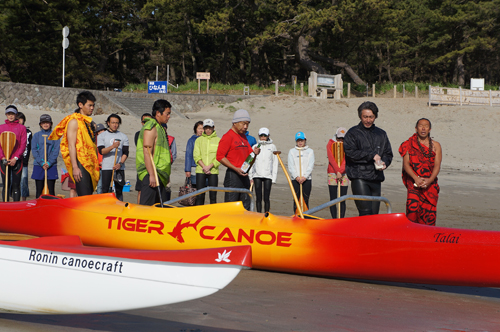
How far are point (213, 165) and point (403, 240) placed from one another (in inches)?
172

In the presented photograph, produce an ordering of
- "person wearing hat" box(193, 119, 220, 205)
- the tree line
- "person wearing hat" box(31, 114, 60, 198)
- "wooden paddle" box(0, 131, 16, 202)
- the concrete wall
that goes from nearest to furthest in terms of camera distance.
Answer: "person wearing hat" box(193, 119, 220, 205) → "wooden paddle" box(0, 131, 16, 202) → "person wearing hat" box(31, 114, 60, 198) → the concrete wall → the tree line

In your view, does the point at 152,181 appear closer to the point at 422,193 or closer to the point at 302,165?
the point at 422,193

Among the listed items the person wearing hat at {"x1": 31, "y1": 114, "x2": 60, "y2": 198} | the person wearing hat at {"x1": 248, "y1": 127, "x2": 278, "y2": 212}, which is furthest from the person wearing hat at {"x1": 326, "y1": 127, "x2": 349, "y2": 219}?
the person wearing hat at {"x1": 31, "y1": 114, "x2": 60, "y2": 198}

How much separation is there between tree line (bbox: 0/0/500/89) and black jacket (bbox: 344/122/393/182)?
28031mm

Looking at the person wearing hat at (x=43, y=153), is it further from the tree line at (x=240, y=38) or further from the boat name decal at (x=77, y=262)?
the tree line at (x=240, y=38)

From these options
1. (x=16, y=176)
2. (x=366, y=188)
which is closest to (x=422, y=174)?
(x=366, y=188)

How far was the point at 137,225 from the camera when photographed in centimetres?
533

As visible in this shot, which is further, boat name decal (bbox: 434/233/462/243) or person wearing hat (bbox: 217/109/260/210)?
person wearing hat (bbox: 217/109/260/210)

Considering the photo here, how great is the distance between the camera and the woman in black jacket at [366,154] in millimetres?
5751

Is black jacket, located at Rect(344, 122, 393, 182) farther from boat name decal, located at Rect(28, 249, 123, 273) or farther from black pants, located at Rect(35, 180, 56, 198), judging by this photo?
black pants, located at Rect(35, 180, 56, 198)

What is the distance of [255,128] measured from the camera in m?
22.5

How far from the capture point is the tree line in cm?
3384

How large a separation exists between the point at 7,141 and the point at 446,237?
696cm

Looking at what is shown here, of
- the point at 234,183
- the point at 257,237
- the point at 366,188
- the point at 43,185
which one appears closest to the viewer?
the point at 257,237
